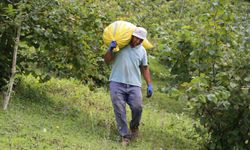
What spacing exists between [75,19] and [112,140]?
1.89 m

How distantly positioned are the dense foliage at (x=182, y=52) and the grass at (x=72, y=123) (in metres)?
0.52

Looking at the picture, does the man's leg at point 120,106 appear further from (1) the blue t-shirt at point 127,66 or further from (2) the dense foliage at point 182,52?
(2) the dense foliage at point 182,52

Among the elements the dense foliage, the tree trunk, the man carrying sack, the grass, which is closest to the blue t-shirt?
the man carrying sack

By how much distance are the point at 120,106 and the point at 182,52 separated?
134cm

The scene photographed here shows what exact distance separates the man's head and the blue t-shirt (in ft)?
0.35

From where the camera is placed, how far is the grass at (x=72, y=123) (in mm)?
6105

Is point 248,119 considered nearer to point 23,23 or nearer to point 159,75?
point 23,23

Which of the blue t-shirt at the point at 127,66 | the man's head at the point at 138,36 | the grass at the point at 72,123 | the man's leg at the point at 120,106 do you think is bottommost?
the grass at the point at 72,123

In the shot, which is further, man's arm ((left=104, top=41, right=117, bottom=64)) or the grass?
man's arm ((left=104, top=41, right=117, bottom=64))

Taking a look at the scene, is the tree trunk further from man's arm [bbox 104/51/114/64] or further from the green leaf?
the green leaf

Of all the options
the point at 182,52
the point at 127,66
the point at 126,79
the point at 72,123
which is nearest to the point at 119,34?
the point at 127,66

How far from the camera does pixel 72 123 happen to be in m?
7.15

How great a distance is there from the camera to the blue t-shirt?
680cm

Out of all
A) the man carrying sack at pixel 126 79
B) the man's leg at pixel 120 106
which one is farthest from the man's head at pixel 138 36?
the man's leg at pixel 120 106
